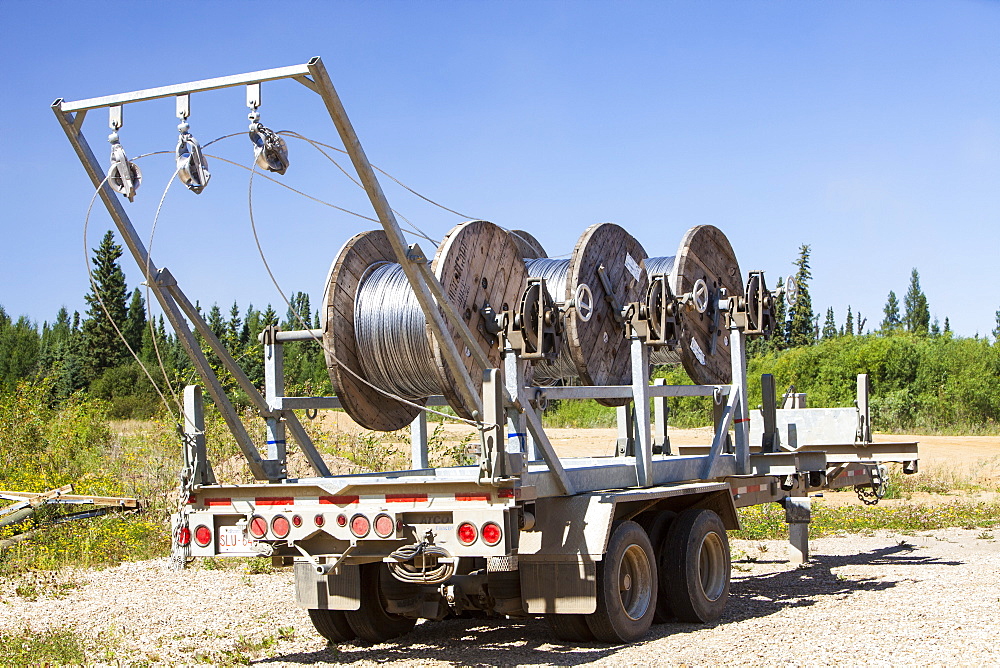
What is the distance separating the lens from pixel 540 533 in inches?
295

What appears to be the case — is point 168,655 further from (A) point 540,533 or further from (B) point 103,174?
(B) point 103,174

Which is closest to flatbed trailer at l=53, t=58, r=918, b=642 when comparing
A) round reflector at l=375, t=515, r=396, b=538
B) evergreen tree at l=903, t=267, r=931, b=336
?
round reflector at l=375, t=515, r=396, b=538

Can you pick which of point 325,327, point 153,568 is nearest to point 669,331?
point 325,327

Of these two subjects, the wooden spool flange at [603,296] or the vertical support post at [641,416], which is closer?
the vertical support post at [641,416]

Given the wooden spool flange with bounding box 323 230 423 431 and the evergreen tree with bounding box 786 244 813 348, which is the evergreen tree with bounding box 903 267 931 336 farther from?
the wooden spool flange with bounding box 323 230 423 431

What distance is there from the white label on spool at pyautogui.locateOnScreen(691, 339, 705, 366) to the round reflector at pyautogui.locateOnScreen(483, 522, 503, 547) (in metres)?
4.27

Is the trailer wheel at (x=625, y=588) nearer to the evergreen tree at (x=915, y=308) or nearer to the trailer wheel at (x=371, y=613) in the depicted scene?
the trailer wheel at (x=371, y=613)

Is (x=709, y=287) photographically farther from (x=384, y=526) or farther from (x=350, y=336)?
(x=384, y=526)

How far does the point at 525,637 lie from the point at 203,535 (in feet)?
8.33

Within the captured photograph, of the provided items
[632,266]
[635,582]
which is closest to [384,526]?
[635,582]

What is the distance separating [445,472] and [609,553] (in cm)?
244

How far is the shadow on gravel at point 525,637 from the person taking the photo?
24.9ft

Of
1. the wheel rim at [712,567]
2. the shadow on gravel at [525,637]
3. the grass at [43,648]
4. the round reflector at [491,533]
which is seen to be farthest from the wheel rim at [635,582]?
the grass at [43,648]

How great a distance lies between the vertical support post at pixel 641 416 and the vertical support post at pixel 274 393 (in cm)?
277
